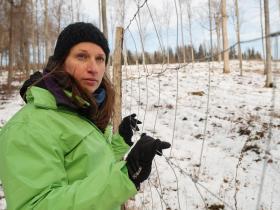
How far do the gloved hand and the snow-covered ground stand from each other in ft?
1.85

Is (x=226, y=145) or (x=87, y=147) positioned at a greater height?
(x=87, y=147)

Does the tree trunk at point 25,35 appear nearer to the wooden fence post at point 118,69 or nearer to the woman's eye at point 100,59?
the wooden fence post at point 118,69

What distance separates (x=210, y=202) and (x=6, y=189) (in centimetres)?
391

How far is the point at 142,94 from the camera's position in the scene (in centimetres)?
1365

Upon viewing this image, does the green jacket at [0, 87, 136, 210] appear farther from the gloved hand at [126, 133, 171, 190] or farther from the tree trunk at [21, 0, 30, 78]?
the tree trunk at [21, 0, 30, 78]

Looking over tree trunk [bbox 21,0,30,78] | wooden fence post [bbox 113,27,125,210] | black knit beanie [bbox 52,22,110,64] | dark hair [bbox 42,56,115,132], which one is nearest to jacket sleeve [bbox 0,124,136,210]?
dark hair [bbox 42,56,115,132]

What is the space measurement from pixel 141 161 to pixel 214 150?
5.84 m

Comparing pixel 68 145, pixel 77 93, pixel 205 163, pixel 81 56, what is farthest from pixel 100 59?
pixel 205 163

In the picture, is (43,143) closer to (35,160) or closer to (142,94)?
(35,160)

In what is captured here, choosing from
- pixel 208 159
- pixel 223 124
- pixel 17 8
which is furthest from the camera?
pixel 17 8

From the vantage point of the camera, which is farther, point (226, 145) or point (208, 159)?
point (226, 145)

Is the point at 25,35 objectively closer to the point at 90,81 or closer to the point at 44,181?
the point at 90,81

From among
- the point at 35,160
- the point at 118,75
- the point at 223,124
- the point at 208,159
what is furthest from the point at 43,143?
the point at 223,124

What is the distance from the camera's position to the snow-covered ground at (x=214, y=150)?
14.5 ft
